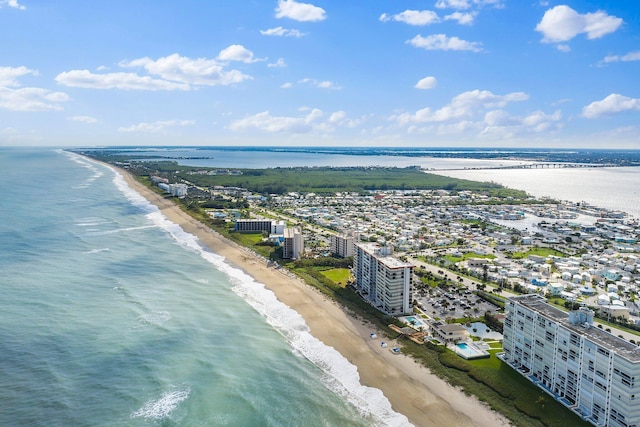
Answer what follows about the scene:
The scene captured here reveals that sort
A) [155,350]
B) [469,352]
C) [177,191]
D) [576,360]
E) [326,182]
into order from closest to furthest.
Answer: [576,360] < [155,350] < [469,352] < [177,191] < [326,182]

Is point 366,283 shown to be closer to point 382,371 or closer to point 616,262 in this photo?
point 382,371

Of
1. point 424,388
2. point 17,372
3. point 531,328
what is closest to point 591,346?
point 531,328

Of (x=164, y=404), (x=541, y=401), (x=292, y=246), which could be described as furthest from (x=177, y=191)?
(x=541, y=401)

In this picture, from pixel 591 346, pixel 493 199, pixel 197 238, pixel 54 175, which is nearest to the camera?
pixel 591 346

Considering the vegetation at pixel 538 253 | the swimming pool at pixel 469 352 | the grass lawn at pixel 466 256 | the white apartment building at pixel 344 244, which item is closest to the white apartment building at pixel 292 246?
the white apartment building at pixel 344 244

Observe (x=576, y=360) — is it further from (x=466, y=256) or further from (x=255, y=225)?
(x=255, y=225)

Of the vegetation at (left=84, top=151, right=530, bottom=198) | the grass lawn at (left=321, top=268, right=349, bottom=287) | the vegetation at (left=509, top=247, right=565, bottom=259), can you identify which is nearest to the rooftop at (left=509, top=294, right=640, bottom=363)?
the grass lawn at (left=321, top=268, right=349, bottom=287)

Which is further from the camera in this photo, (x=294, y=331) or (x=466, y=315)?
(x=466, y=315)

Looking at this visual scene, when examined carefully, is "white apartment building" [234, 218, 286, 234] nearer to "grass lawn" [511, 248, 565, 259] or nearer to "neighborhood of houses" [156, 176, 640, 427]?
"neighborhood of houses" [156, 176, 640, 427]
